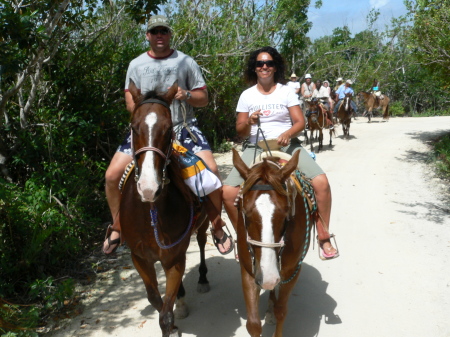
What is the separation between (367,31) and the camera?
1377 inches

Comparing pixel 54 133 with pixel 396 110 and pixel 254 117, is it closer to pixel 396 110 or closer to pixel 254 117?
pixel 254 117

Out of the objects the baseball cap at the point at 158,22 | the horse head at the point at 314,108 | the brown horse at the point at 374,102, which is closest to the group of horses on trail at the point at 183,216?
the baseball cap at the point at 158,22

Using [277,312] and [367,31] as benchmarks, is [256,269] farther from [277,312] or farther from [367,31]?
[367,31]

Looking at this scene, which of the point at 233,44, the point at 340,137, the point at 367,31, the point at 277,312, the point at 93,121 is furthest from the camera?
the point at 367,31

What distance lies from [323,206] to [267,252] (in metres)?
1.36

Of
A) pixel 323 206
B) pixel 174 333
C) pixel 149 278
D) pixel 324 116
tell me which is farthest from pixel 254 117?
pixel 324 116

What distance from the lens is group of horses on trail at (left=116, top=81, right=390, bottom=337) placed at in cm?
270

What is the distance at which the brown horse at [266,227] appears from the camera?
8.75 ft

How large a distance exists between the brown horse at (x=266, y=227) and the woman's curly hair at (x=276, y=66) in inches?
56.0

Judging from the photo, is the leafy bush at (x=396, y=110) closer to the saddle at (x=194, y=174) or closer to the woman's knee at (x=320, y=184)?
the woman's knee at (x=320, y=184)

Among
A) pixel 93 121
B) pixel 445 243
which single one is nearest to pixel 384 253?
pixel 445 243

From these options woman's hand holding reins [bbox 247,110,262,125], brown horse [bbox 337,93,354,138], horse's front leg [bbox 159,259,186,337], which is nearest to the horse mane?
woman's hand holding reins [bbox 247,110,262,125]

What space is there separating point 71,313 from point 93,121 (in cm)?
300

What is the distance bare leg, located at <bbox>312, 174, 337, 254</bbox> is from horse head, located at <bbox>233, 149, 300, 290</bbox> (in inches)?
38.0
